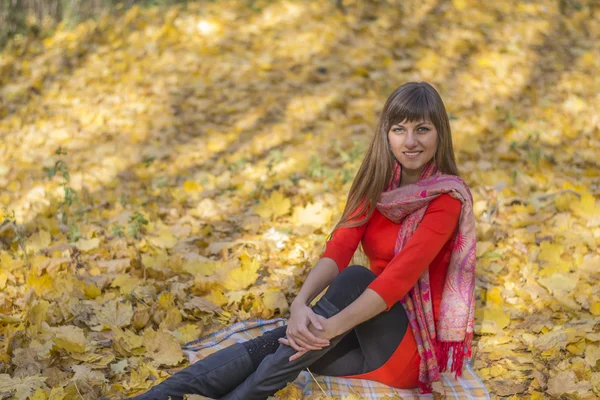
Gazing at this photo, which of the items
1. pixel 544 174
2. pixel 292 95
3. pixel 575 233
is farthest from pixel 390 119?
pixel 292 95

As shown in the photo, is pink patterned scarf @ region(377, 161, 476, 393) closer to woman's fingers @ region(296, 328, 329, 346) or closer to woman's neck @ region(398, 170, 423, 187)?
woman's neck @ region(398, 170, 423, 187)

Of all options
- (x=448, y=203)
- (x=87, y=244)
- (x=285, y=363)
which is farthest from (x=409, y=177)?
(x=87, y=244)

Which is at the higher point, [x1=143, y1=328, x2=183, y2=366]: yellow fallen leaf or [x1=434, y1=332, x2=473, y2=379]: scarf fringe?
[x1=143, y1=328, x2=183, y2=366]: yellow fallen leaf

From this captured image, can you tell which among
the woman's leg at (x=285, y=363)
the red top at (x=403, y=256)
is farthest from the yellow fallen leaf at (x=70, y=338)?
the red top at (x=403, y=256)

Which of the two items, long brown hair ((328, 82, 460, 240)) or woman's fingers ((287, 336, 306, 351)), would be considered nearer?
woman's fingers ((287, 336, 306, 351))

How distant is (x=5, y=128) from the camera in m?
5.13

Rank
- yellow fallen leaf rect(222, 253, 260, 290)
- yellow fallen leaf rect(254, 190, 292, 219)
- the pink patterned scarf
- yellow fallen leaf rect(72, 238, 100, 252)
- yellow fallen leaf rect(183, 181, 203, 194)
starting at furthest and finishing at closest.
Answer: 1. yellow fallen leaf rect(183, 181, 203, 194)
2. yellow fallen leaf rect(254, 190, 292, 219)
3. yellow fallen leaf rect(72, 238, 100, 252)
4. yellow fallen leaf rect(222, 253, 260, 290)
5. the pink patterned scarf

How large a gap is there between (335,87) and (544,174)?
2.32 m

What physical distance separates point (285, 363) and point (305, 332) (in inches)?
5.8

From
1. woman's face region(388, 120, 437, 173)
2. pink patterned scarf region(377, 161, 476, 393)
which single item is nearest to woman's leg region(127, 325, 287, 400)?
pink patterned scarf region(377, 161, 476, 393)

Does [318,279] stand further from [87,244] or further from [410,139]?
[87,244]

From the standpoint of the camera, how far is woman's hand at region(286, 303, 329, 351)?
186cm

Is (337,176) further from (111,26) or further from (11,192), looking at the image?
(111,26)

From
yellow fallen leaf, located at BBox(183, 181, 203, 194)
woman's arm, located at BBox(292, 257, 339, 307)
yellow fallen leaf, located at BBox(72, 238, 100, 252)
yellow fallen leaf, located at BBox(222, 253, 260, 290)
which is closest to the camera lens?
woman's arm, located at BBox(292, 257, 339, 307)
